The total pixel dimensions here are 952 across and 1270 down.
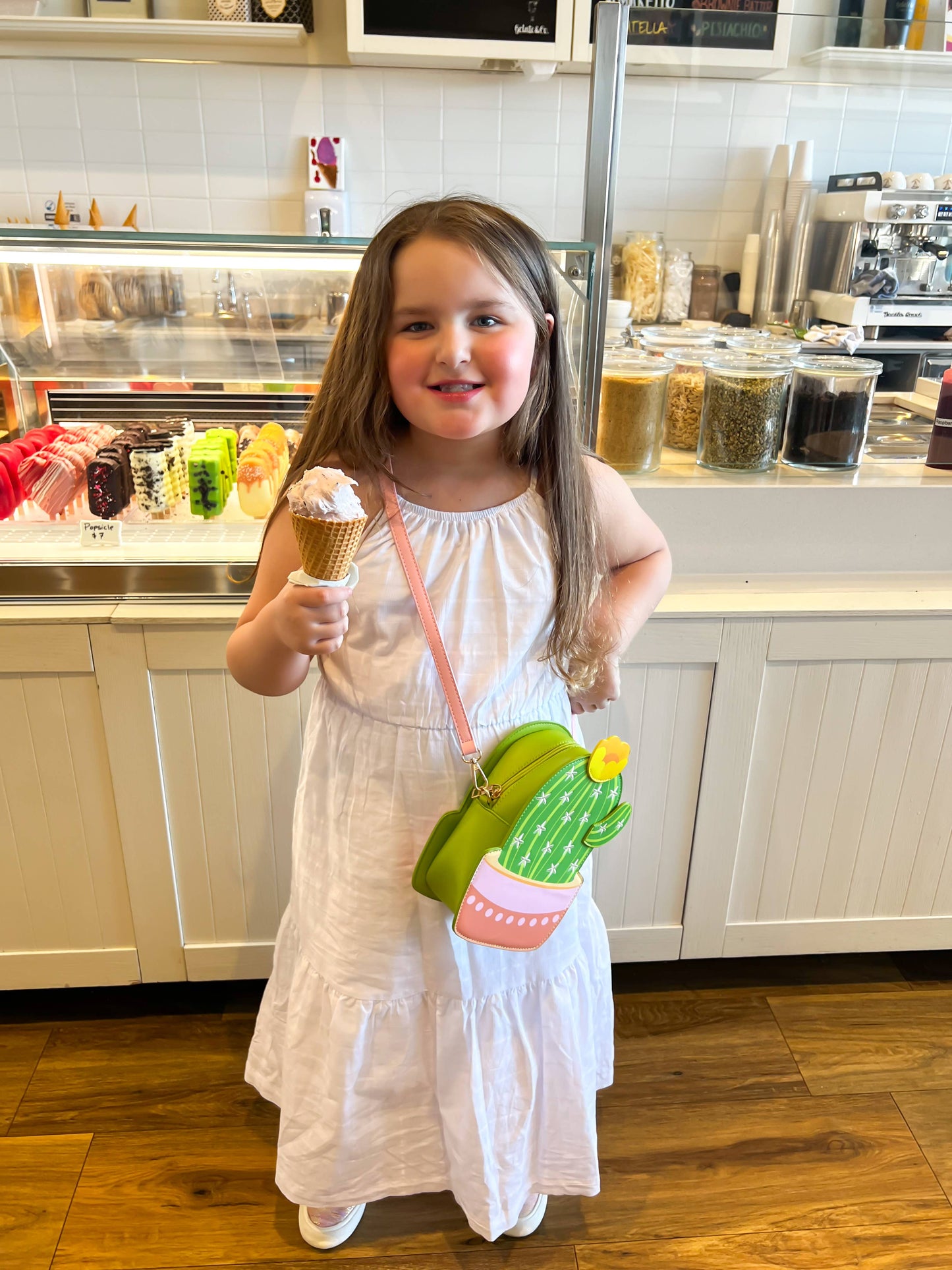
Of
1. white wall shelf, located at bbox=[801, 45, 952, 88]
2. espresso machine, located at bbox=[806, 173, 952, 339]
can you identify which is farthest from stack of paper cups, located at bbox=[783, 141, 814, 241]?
white wall shelf, located at bbox=[801, 45, 952, 88]

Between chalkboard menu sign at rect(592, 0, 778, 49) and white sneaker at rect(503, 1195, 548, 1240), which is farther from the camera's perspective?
chalkboard menu sign at rect(592, 0, 778, 49)

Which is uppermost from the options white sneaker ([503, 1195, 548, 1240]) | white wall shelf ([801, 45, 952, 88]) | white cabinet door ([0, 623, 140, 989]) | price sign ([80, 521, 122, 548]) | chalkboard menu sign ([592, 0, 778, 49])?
chalkboard menu sign ([592, 0, 778, 49])

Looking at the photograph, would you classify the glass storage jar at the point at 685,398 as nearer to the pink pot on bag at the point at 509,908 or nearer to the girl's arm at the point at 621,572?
the girl's arm at the point at 621,572

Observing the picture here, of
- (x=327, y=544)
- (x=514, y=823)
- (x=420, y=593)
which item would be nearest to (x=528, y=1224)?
(x=514, y=823)

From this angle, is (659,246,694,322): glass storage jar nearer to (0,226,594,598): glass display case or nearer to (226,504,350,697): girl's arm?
(0,226,594,598): glass display case

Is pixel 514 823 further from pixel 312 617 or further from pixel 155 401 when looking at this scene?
pixel 155 401

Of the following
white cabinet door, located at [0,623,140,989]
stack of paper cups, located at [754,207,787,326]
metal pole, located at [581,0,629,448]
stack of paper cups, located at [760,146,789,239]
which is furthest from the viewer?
stack of paper cups, located at [760,146,789,239]

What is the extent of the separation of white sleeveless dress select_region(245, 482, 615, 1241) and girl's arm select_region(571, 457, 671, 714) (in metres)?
0.07

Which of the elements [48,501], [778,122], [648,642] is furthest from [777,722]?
[778,122]

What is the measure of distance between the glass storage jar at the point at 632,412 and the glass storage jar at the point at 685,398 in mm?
106

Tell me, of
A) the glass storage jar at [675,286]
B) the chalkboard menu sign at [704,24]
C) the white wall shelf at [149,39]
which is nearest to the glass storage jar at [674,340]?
the chalkboard menu sign at [704,24]

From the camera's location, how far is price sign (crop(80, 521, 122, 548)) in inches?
57.6

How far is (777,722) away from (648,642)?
0.29 m

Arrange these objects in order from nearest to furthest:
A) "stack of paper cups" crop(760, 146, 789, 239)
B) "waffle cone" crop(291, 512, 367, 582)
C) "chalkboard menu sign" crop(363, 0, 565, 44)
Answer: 1. "waffle cone" crop(291, 512, 367, 582)
2. "chalkboard menu sign" crop(363, 0, 565, 44)
3. "stack of paper cups" crop(760, 146, 789, 239)
